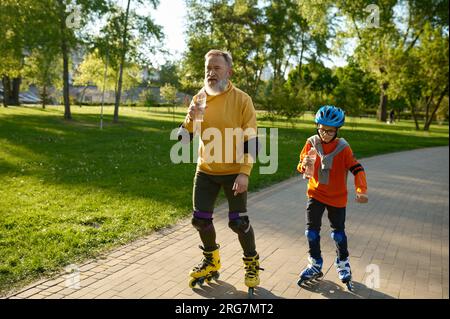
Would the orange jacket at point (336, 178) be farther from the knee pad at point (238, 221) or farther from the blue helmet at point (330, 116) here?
the knee pad at point (238, 221)

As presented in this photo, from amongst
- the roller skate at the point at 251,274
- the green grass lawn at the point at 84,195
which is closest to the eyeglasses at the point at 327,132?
the green grass lawn at the point at 84,195

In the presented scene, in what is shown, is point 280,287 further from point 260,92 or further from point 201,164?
point 260,92

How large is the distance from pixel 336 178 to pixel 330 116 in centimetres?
81

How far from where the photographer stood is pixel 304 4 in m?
2.78

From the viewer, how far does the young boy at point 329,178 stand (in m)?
3.09

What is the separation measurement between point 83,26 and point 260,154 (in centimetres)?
2206

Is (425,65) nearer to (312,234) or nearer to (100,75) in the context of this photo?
(312,234)

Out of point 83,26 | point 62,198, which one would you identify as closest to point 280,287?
point 62,198

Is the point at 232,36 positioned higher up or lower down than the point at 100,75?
lower down

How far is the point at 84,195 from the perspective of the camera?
789 centimetres

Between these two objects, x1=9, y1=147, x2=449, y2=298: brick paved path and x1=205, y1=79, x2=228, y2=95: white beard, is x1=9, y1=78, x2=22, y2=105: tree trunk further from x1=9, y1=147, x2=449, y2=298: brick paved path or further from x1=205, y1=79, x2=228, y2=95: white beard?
x1=205, y1=79, x2=228, y2=95: white beard

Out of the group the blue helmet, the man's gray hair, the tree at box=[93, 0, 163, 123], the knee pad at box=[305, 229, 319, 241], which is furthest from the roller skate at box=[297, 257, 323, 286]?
the tree at box=[93, 0, 163, 123]

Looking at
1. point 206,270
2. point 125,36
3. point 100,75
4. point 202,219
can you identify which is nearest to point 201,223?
point 202,219
